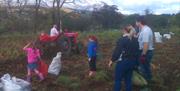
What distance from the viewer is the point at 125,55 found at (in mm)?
8711

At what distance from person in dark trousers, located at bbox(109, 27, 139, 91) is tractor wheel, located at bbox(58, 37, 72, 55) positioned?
24.9 ft

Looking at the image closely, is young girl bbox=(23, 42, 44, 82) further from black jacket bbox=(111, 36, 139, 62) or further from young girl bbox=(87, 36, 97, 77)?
black jacket bbox=(111, 36, 139, 62)

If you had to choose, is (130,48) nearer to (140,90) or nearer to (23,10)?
(140,90)

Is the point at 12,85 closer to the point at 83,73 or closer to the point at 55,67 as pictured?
the point at 55,67

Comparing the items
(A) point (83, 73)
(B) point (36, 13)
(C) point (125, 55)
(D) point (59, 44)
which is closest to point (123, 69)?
(C) point (125, 55)

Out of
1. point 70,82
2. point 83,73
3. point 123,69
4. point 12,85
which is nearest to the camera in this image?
point 123,69

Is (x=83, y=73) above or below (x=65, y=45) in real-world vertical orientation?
below

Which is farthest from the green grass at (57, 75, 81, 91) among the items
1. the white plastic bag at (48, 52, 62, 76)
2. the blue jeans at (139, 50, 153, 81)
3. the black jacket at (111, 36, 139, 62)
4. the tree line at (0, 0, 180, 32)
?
the tree line at (0, 0, 180, 32)

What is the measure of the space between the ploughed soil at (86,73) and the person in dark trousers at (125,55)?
133 centimetres

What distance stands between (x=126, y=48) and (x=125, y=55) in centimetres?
16

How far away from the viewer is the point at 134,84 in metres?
10.0

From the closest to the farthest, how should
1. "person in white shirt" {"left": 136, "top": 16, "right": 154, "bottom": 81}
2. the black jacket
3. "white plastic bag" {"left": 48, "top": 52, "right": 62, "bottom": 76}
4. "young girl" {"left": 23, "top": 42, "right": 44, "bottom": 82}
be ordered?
the black jacket
"person in white shirt" {"left": 136, "top": 16, "right": 154, "bottom": 81}
"young girl" {"left": 23, "top": 42, "right": 44, "bottom": 82}
"white plastic bag" {"left": 48, "top": 52, "right": 62, "bottom": 76}

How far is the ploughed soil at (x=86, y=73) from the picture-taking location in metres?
10.3

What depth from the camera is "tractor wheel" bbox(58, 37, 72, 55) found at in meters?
16.4
